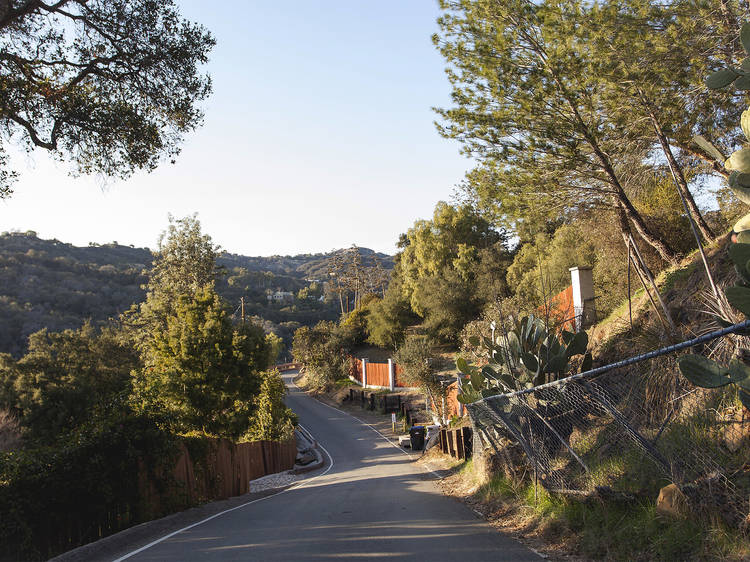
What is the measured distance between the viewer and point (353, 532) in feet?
24.7

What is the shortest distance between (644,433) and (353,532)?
4.12 m

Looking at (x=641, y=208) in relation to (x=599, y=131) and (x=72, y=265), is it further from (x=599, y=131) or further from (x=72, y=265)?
(x=72, y=265)

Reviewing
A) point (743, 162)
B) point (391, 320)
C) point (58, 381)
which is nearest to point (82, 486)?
point (743, 162)

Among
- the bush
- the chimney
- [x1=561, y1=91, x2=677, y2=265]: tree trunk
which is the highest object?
[x1=561, y1=91, x2=677, y2=265]: tree trunk

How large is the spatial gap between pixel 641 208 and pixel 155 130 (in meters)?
15.8

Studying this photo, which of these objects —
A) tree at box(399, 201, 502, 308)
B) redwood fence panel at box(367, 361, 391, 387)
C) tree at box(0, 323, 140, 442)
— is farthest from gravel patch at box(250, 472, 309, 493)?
tree at box(399, 201, 502, 308)

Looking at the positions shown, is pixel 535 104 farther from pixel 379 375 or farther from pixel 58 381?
pixel 379 375

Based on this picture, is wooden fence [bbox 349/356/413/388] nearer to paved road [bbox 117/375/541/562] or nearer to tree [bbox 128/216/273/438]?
tree [bbox 128/216/273/438]

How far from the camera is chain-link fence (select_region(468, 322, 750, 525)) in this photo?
4469 millimetres

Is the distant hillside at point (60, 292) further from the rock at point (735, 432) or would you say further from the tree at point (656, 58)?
the rock at point (735, 432)

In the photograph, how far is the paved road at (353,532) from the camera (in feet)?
20.7

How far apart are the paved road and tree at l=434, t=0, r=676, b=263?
7.66 metres

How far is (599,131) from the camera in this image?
509 inches

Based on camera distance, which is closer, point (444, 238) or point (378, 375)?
point (378, 375)
